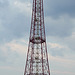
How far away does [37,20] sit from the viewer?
273 feet

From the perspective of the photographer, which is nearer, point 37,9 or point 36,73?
point 36,73

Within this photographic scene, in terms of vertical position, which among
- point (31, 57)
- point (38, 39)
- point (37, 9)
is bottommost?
point (31, 57)

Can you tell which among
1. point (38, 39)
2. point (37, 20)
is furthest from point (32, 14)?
point (38, 39)

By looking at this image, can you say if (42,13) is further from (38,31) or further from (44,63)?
(44,63)

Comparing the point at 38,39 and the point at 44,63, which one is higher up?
the point at 38,39

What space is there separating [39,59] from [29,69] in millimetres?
4556

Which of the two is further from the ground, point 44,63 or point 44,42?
point 44,42

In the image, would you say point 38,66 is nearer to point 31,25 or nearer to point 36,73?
point 36,73

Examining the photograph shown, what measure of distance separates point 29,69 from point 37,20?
54.7ft

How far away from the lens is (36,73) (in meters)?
78.7

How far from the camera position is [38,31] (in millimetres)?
82312

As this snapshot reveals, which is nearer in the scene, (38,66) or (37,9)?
(38,66)

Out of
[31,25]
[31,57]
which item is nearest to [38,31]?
[31,25]

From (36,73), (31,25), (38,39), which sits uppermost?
(31,25)
